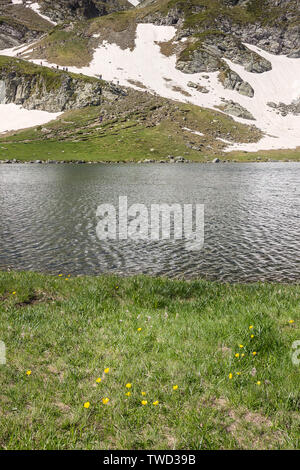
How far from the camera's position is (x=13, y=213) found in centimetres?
3112

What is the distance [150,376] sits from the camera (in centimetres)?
Answer: 612

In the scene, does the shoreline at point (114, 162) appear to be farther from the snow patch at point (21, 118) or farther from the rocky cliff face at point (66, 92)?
the rocky cliff face at point (66, 92)

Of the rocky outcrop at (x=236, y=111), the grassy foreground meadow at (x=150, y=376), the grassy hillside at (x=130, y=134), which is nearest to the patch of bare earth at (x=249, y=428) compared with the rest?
the grassy foreground meadow at (x=150, y=376)

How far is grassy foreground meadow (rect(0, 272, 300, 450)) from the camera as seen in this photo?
4.77m

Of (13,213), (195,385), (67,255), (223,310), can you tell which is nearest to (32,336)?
(195,385)

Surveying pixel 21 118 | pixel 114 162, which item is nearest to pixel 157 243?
pixel 114 162

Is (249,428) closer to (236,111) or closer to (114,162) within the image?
(114,162)

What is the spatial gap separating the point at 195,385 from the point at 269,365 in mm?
1718

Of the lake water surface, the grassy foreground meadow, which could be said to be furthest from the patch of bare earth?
the lake water surface

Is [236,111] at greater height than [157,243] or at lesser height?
greater

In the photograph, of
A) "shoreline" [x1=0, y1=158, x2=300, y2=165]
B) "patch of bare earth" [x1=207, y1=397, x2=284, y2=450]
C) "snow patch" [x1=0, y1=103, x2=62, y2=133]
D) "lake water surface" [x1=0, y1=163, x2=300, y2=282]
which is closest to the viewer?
"patch of bare earth" [x1=207, y1=397, x2=284, y2=450]

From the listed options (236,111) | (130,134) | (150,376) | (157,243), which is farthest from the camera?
(236,111)

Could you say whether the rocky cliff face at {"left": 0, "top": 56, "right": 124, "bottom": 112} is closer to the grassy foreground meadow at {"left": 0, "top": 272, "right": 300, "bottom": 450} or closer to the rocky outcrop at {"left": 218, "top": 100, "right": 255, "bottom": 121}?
the rocky outcrop at {"left": 218, "top": 100, "right": 255, "bottom": 121}
